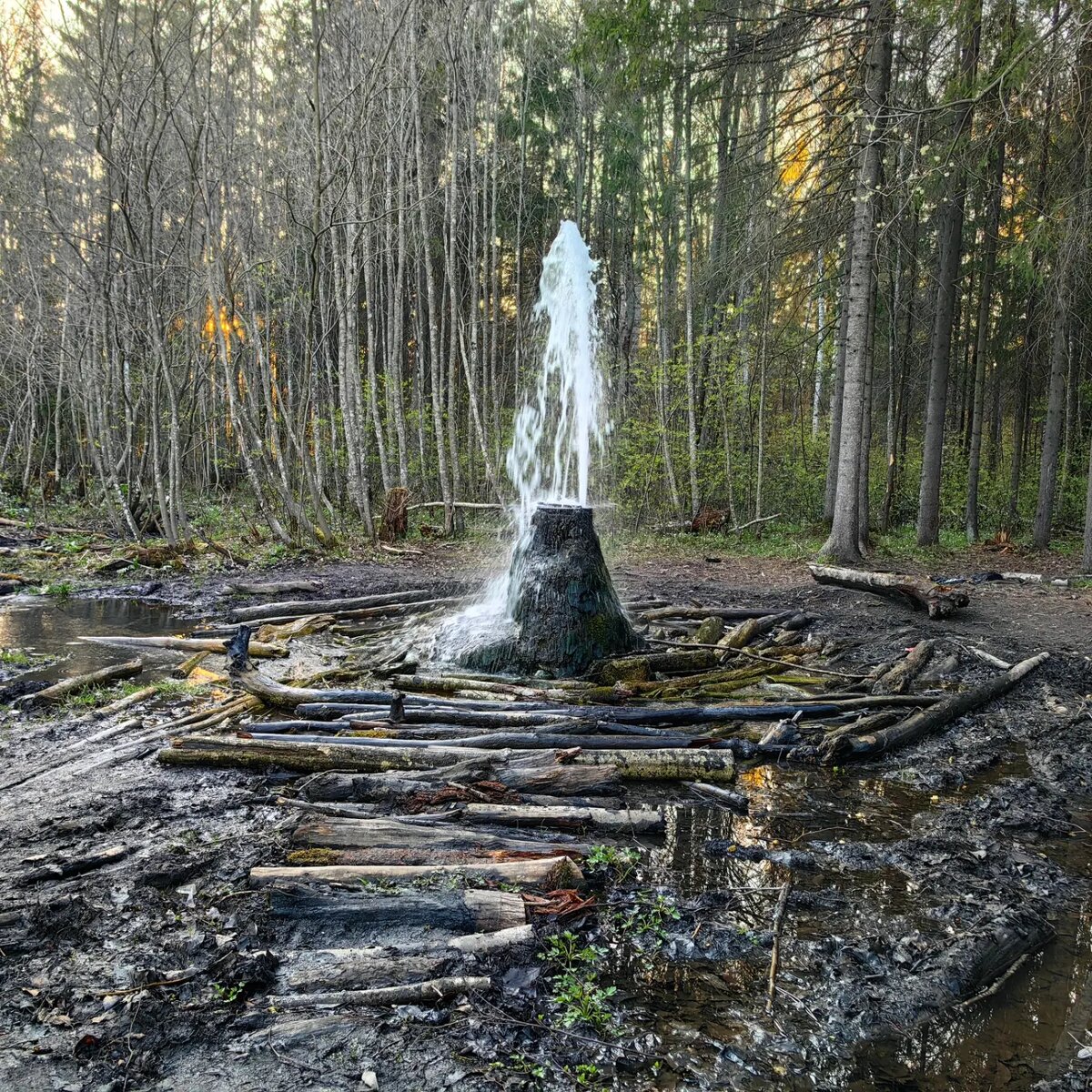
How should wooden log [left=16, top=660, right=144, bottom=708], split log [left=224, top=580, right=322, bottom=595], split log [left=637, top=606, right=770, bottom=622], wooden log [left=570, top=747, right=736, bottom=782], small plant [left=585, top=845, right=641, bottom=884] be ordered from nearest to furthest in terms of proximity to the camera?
1. small plant [left=585, top=845, right=641, bottom=884]
2. wooden log [left=570, top=747, right=736, bottom=782]
3. wooden log [left=16, top=660, right=144, bottom=708]
4. split log [left=637, top=606, right=770, bottom=622]
5. split log [left=224, top=580, right=322, bottom=595]

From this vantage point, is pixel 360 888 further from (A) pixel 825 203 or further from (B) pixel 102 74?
(A) pixel 825 203

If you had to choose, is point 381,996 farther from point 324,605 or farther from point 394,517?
point 394,517

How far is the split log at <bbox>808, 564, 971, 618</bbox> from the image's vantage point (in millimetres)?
8039

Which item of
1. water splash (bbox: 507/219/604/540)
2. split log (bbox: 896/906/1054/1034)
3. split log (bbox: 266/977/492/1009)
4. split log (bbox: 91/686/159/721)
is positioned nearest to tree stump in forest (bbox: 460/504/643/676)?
water splash (bbox: 507/219/604/540)

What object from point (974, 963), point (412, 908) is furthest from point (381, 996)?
point (974, 963)

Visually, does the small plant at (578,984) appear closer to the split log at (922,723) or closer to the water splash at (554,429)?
the split log at (922,723)

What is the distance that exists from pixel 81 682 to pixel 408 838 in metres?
4.10

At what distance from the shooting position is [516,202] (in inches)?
900

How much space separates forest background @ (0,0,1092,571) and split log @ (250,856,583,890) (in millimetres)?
6837

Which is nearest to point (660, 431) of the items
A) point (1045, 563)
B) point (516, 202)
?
point (1045, 563)

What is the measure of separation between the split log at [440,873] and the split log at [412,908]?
0.10 m

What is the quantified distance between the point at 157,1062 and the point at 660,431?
54.8ft

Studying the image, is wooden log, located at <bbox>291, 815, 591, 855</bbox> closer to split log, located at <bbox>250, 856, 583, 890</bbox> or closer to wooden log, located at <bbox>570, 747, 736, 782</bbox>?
split log, located at <bbox>250, 856, 583, 890</bbox>

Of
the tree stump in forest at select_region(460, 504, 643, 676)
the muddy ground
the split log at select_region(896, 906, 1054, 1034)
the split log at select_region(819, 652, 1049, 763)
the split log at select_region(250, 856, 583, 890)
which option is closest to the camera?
the muddy ground
